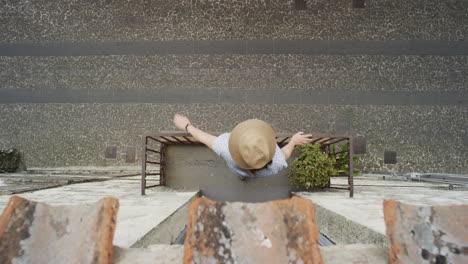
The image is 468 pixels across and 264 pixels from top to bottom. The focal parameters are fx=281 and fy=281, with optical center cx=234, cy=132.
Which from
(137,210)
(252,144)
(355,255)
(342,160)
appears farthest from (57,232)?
(342,160)

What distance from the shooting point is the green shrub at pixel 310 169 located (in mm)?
2678

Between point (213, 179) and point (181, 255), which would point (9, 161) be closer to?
point (213, 179)

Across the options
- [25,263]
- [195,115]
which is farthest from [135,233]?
[195,115]

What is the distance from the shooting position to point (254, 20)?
583cm

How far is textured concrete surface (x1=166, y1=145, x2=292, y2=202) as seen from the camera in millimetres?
2807

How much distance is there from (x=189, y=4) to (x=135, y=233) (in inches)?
222

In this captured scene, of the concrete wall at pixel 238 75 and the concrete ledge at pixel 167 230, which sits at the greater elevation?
the concrete wall at pixel 238 75

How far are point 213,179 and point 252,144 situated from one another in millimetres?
1568

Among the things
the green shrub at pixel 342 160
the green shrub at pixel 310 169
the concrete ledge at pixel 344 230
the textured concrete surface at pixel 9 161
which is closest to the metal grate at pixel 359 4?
the green shrub at pixel 342 160

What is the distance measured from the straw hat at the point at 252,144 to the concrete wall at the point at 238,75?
4.15 metres

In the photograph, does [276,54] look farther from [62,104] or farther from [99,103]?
[62,104]

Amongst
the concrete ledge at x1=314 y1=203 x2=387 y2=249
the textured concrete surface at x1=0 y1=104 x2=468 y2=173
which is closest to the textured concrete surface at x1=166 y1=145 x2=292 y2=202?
the concrete ledge at x1=314 y1=203 x2=387 y2=249

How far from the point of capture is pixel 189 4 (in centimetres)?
588

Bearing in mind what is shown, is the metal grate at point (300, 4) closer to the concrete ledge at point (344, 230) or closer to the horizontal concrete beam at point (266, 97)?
the horizontal concrete beam at point (266, 97)
